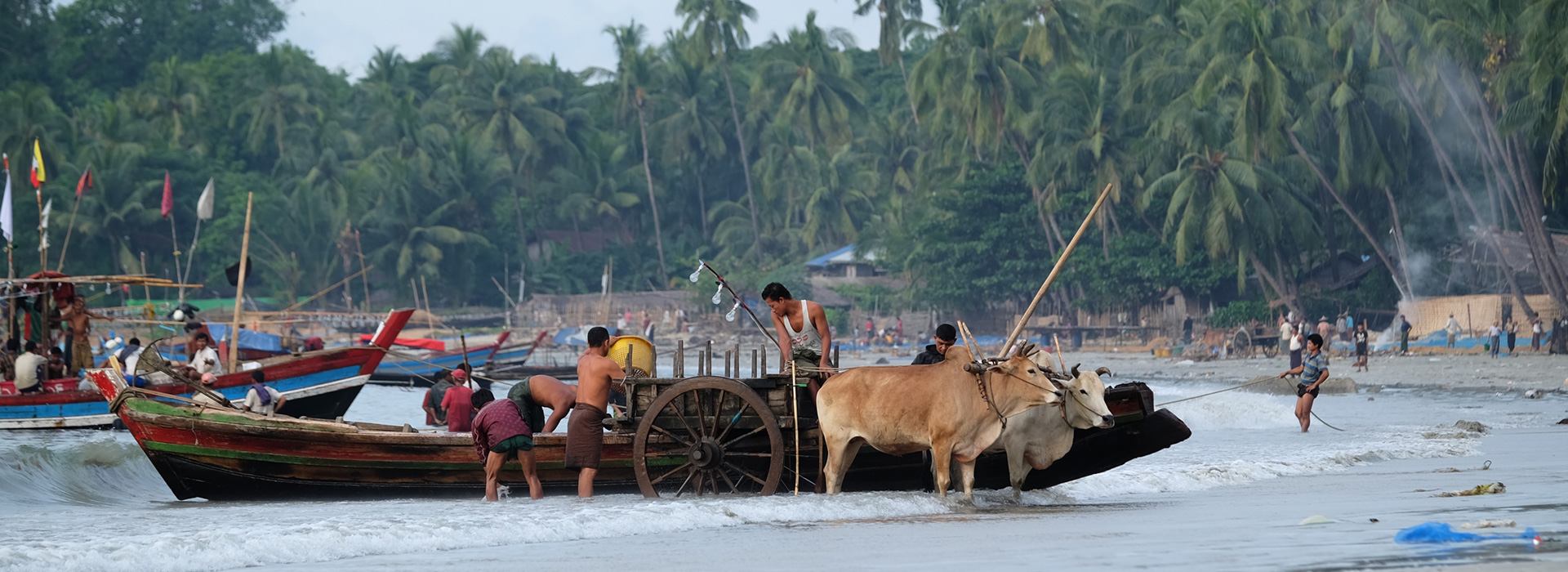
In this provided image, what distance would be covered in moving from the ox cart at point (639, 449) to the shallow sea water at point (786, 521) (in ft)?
0.69

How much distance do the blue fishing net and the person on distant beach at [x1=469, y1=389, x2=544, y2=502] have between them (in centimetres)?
628

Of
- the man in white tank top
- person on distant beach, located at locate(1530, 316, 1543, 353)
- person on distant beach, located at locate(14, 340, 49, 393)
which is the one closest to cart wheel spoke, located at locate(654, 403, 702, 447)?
the man in white tank top

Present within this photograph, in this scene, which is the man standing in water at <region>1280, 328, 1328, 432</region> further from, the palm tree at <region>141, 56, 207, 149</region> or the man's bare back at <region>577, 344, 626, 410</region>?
the palm tree at <region>141, 56, 207, 149</region>

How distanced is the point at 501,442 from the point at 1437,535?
6.55m

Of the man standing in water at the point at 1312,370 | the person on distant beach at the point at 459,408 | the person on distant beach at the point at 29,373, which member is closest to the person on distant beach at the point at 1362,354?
the man standing in water at the point at 1312,370

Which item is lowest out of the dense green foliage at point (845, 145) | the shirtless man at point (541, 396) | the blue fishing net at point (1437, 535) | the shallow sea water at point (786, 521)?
the shallow sea water at point (786, 521)

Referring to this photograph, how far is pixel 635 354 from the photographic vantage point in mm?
11273

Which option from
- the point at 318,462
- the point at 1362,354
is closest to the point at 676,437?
the point at 318,462

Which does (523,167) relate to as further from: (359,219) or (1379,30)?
(1379,30)

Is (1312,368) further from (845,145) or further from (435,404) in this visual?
(845,145)

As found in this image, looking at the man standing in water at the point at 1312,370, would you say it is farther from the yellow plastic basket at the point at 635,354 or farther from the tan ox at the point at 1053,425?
the yellow plastic basket at the point at 635,354

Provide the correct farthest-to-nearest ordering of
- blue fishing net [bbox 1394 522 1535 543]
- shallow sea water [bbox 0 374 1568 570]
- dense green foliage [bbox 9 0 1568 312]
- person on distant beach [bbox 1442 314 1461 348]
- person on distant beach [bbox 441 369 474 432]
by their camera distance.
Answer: dense green foliage [bbox 9 0 1568 312]
person on distant beach [bbox 1442 314 1461 348]
person on distant beach [bbox 441 369 474 432]
shallow sea water [bbox 0 374 1568 570]
blue fishing net [bbox 1394 522 1535 543]

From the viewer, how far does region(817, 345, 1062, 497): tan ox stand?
959 cm

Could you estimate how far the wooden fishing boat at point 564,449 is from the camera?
10492 mm
